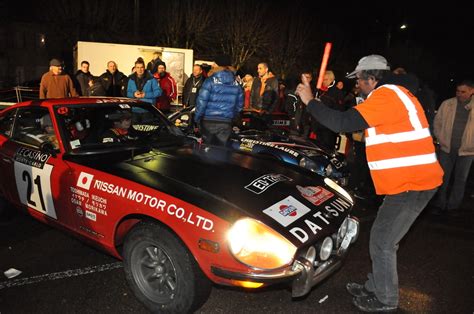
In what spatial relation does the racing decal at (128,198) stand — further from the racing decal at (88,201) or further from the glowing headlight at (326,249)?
the glowing headlight at (326,249)

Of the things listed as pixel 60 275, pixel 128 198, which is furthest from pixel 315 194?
pixel 60 275

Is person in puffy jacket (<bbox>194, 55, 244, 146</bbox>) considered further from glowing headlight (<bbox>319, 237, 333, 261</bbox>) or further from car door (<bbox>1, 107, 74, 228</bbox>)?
glowing headlight (<bbox>319, 237, 333, 261</bbox>)

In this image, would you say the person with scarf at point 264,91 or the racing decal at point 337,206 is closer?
the racing decal at point 337,206

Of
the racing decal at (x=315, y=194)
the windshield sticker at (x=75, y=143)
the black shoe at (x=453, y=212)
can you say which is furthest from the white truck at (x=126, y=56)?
the racing decal at (x=315, y=194)

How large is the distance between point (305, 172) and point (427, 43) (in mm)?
31226

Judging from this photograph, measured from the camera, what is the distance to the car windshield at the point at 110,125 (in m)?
3.52

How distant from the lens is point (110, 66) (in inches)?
355

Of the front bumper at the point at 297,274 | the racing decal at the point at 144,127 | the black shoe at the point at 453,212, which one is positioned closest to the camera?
the front bumper at the point at 297,274

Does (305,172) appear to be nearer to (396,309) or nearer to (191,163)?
(191,163)

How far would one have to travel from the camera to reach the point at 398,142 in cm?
262

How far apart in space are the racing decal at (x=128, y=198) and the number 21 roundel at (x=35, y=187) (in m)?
0.42

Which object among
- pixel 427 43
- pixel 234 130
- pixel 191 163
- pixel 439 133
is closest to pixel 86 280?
pixel 191 163

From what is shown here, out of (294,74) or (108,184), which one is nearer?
(108,184)

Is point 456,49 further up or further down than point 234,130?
further up
